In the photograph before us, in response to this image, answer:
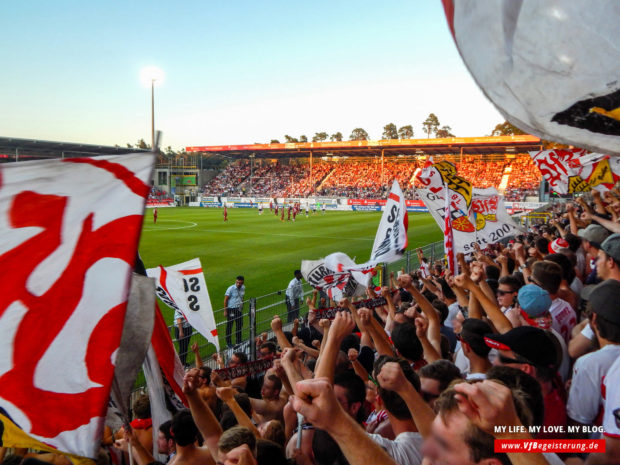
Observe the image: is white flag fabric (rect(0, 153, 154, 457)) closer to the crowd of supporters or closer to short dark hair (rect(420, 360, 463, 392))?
short dark hair (rect(420, 360, 463, 392))

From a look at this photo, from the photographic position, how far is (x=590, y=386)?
8.50ft

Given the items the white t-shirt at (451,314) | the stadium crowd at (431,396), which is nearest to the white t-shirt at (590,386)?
the stadium crowd at (431,396)

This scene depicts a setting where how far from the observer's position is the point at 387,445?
7.07 ft

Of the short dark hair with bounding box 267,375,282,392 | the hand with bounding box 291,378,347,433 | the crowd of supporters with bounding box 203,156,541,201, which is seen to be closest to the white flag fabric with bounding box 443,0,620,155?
the hand with bounding box 291,378,347,433

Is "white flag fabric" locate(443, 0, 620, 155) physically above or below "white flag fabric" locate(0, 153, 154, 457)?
above

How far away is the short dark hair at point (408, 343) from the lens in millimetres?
3613

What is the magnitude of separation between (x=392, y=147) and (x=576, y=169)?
1809 inches

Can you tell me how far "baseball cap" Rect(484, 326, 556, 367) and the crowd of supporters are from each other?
163 feet

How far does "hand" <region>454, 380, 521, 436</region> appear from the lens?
4.01ft

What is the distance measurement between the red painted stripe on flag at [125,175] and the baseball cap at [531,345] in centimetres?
219

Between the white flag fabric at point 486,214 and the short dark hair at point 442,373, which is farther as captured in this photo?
the white flag fabric at point 486,214

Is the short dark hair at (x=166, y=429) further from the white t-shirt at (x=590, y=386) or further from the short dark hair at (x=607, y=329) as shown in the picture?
the short dark hair at (x=607, y=329)

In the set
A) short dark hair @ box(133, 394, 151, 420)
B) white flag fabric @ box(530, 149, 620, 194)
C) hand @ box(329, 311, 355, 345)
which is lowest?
short dark hair @ box(133, 394, 151, 420)

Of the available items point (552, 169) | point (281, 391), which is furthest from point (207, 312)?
point (552, 169)
